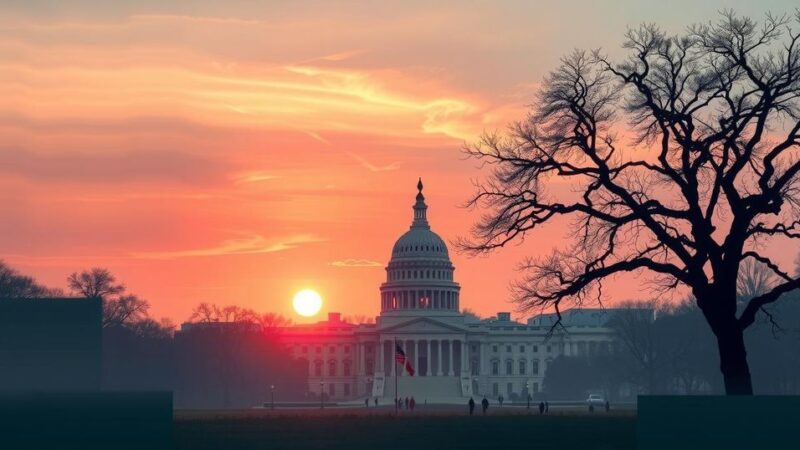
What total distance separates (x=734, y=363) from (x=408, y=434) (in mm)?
17453

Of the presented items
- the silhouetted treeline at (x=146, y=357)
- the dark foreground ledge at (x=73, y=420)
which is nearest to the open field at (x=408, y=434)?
the dark foreground ledge at (x=73, y=420)

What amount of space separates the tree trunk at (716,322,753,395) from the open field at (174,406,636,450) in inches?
185

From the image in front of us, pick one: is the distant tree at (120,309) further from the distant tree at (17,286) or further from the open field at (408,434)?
the open field at (408,434)

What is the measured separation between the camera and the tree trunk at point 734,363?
59719mm

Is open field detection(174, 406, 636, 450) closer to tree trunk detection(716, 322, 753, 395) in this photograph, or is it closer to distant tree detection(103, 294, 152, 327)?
tree trunk detection(716, 322, 753, 395)

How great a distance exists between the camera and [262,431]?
75562 mm

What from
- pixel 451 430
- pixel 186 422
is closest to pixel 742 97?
pixel 451 430

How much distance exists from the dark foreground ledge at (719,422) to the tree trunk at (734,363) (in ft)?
19.3

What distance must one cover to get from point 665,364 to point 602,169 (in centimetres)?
13520

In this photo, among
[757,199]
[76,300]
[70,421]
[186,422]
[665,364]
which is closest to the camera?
[70,421]

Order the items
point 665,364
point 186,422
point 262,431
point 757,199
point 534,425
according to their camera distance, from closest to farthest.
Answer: point 757,199
point 262,431
point 534,425
point 186,422
point 665,364

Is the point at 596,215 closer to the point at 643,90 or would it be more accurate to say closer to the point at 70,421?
the point at 643,90

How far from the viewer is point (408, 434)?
72.6 m

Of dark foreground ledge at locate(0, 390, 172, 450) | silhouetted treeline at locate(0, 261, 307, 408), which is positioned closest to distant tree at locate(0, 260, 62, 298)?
silhouetted treeline at locate(0, 261, 307, 408)
